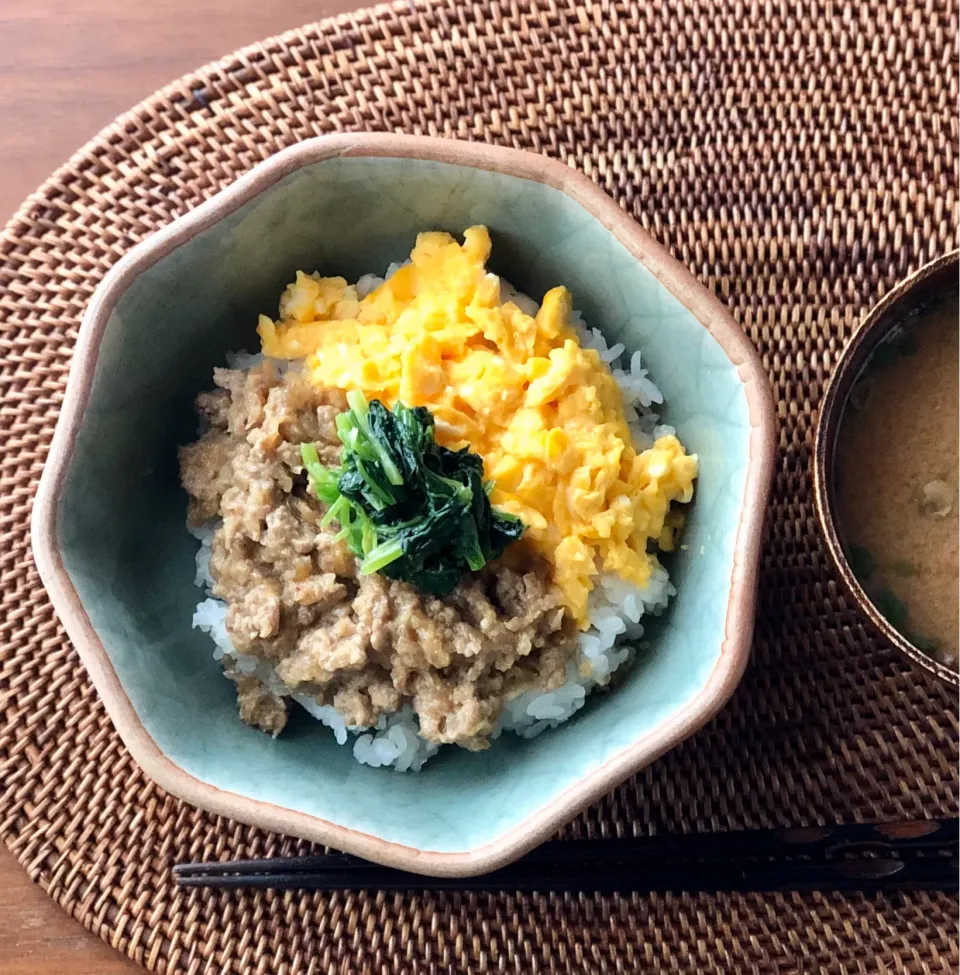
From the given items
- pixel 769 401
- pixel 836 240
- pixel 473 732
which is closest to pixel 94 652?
pixel 473 732

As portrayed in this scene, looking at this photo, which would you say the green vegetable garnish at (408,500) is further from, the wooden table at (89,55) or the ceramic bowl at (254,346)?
the wooden table at (89,55)

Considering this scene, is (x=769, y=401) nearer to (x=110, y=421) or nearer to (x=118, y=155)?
(x=110, y=421)

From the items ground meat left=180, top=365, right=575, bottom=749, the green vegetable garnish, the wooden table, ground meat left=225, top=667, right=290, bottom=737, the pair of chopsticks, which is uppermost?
the wooden table

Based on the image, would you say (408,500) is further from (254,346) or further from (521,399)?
(254,346)

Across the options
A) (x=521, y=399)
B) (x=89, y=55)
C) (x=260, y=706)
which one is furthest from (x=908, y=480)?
(x=89, y=55)

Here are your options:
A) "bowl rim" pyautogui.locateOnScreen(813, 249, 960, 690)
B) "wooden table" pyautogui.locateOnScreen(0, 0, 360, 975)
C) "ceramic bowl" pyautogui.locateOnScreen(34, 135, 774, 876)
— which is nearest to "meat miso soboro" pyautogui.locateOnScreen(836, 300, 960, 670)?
"bowl rim" pyautogui.locateOnScreen(813, 249, 960, 690)

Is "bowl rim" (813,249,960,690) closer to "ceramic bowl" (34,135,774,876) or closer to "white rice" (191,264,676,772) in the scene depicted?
"ceramic bowl" (34,135,774,876)

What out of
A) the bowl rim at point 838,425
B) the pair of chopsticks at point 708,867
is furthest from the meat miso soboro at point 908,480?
the pair of chopsticks at point 708,867
